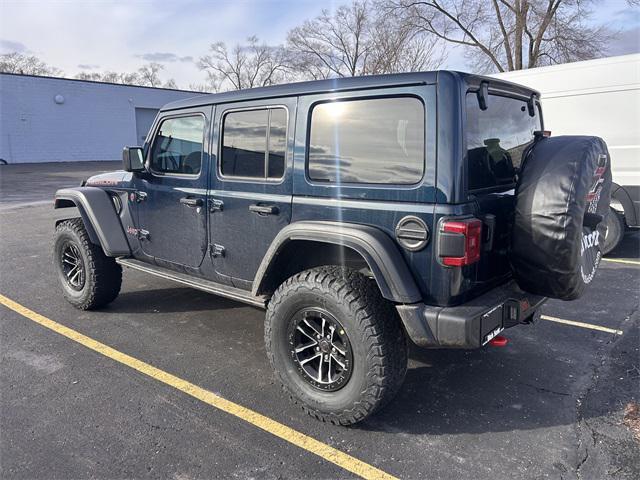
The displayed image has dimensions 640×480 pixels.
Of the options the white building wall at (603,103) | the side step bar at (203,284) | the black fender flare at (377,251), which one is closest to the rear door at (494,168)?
the black fender flare at (377,251)

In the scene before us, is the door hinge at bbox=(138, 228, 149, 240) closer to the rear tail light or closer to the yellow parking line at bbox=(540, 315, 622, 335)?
the rear tail light

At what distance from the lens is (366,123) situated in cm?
280

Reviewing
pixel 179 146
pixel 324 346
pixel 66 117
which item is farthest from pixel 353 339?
pixel 66 117

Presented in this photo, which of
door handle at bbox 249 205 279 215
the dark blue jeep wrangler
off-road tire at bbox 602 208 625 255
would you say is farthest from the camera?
off-road tire at bbox 602 208 625 255

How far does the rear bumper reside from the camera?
2479 mm

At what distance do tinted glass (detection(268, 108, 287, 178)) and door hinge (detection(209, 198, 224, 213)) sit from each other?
49cm

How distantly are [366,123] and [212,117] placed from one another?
138cm

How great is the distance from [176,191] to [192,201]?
287 millimetres

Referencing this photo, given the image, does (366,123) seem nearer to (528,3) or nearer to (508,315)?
(508,315)

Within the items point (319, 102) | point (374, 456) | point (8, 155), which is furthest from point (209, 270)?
point (8, 155)

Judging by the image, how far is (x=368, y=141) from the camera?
279 centimetres

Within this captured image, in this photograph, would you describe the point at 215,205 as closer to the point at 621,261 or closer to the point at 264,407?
the point at 264,407

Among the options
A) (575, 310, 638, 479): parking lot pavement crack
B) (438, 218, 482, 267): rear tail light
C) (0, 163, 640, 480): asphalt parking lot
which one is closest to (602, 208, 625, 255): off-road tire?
(0, 163, 640, 480): asphalt parking lot

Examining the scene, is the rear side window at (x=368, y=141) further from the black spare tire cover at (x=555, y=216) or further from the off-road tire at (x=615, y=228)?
the off-road tire at (x=615, y=228)
